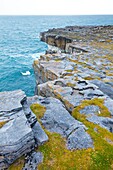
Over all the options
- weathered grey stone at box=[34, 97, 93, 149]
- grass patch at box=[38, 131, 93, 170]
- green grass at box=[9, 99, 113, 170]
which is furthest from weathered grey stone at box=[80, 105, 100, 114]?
grass patch at box=[38, 131, 93, 170]

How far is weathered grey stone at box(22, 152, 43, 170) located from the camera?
8.32 m

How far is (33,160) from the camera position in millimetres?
8602

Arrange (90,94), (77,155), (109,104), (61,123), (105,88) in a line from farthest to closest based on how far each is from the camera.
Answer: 1. (105,88)
2. (90,94)
3. (109,104)
4. (61,123)
5. (77,155)

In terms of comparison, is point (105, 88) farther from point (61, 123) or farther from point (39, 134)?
point (39, 134)

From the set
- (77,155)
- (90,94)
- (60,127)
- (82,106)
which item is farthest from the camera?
(90,94)

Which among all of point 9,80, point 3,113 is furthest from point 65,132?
point 9,80

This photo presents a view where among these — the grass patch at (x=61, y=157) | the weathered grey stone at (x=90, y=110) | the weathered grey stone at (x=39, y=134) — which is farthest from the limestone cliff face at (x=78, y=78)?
the weathered grey stone at (x=39, y=134)

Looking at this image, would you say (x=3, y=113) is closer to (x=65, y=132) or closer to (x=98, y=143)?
(x=65, y=132)

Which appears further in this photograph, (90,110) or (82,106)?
(82,106)

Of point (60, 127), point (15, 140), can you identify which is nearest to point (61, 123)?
point (60, 127)

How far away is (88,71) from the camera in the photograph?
19422mm

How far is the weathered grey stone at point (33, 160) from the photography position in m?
8.32

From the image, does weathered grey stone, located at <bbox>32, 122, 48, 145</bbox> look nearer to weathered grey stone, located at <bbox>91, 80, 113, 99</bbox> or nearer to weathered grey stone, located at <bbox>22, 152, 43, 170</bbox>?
weathered grey stone, located at <bbox>22, 152, 43, 170</bbox>

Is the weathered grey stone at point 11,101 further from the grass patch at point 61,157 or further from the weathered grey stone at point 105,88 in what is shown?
the weathered grey stone at point 105,88
